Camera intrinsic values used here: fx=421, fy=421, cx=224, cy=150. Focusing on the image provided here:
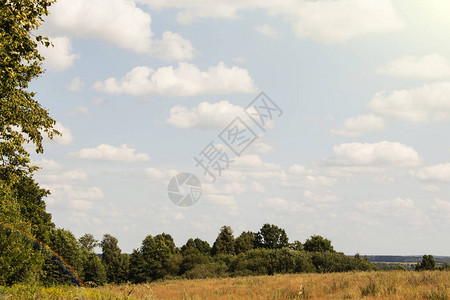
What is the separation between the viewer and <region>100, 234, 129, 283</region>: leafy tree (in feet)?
340

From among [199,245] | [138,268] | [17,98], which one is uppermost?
[17,98]

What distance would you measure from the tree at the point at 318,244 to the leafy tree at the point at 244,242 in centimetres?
1756

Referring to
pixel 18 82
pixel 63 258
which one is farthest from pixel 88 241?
pixel 18 82

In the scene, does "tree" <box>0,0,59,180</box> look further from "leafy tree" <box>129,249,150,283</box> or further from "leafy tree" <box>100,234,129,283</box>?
"leafy tree" <box>100,234,129,283</box>

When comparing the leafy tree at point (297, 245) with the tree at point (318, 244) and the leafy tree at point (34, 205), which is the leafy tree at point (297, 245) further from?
the leafy tree at point (34, 205)

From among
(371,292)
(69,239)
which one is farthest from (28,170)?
(69,239)

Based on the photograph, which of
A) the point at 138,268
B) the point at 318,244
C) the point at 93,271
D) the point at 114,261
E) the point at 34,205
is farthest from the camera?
the point at 114,261

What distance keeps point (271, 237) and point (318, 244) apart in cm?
1375

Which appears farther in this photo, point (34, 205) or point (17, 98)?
point (34, 205)

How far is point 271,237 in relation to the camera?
327 ft

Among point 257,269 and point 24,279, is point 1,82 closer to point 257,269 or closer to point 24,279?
point 24,279

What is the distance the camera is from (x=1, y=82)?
489 inches

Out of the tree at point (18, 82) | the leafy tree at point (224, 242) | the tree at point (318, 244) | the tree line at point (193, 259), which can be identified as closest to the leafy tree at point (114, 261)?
the tree line at point (193, 259)

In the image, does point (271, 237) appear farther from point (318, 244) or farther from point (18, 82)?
point (18, 82)
